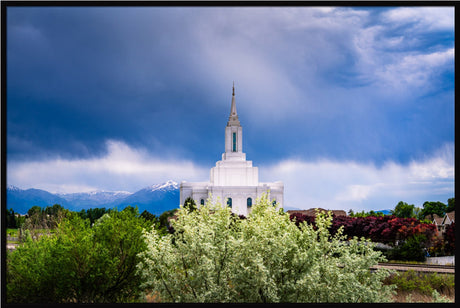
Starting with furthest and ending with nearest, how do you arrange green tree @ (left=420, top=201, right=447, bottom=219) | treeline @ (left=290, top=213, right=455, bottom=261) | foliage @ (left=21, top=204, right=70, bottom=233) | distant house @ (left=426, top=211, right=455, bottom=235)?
green tree @ (left=420, top=201, right=447, bottom=219), distant house @ (left=426, top=211, right=455, bottom=235), treeline @ (left=290, top=213, right=455, bottom=261), foliage @ (left=21, top=204, right=70, bottom=233)

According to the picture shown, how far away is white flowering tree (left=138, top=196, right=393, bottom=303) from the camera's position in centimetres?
534

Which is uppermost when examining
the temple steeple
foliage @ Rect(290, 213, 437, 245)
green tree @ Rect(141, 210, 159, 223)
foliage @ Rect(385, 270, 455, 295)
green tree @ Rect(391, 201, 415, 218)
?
the temple steeple

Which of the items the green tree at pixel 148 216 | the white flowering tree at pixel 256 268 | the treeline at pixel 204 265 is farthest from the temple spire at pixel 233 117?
the white flowering tree at pixel 256 268

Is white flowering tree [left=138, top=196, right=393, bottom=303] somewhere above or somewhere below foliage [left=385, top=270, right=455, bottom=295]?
above

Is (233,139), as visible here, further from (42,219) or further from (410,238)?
(410,238)

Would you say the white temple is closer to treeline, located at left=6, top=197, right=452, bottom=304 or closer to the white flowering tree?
treeline, located at left=6, top=197, right=452, bottom=304

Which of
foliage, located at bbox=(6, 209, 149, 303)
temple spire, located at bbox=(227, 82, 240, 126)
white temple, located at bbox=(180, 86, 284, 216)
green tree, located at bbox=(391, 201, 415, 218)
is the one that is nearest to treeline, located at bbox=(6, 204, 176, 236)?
foliage, located at bbox=(6, 209, 149, 303)

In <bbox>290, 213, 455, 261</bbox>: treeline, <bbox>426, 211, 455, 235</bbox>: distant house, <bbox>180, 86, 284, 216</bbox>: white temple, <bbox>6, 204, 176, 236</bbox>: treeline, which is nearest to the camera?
<bbox>6, 204, 176, 236</bbox>: treeline

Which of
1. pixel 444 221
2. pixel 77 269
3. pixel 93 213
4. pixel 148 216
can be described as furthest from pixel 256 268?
pixel 444 221

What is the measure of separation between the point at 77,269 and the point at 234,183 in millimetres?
25252

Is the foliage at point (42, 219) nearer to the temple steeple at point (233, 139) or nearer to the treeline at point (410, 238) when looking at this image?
the treeline at point (410, 238)

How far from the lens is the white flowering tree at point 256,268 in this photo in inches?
210

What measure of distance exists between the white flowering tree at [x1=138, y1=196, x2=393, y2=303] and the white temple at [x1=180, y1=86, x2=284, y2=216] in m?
23.3

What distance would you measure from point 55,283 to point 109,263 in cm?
93
